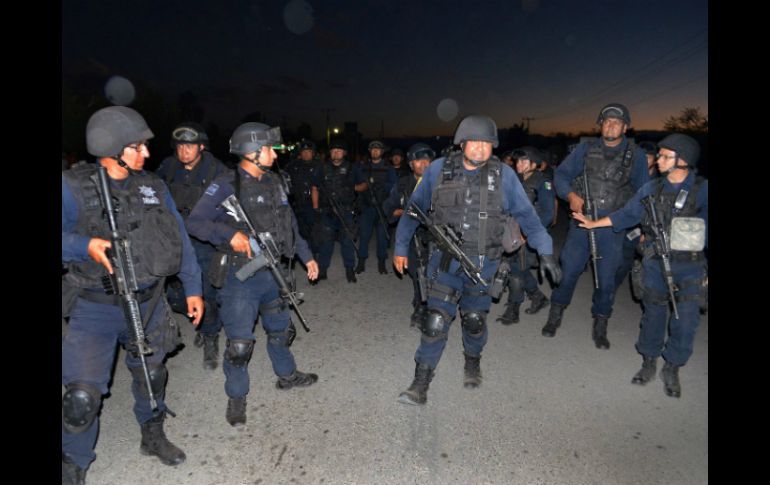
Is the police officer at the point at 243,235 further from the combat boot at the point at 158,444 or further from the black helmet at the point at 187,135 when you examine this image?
the black helmet at the point at 187,135

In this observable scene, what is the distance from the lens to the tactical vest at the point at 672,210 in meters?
3.79

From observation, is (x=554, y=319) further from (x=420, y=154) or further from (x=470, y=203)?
(x=420, y=154)

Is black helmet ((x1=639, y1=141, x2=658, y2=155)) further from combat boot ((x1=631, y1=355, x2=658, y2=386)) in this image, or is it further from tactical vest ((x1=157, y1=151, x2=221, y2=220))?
tactical vest ((x1=157, y1=151, x2=221, y2=220))

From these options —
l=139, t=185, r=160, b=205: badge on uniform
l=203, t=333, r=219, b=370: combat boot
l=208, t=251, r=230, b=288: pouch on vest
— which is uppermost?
l=139, t=185, r=160, b=205: badge on uniform

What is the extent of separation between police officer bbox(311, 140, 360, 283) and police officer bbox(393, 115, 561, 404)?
3471 millimetres

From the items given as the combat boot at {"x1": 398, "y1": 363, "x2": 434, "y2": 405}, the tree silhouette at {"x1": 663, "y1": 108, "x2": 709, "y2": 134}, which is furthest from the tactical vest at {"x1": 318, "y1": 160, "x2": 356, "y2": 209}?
the tree silhouette at {"x1": 663, "y1": 108, "x2": 709, "y2": 134}

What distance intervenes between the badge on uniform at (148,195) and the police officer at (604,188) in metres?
4.15

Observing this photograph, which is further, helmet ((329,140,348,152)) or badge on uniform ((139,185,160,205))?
helmet ((329,140,348,152))

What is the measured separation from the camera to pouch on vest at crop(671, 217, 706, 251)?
367cm

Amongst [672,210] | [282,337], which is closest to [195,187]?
[282,337]
